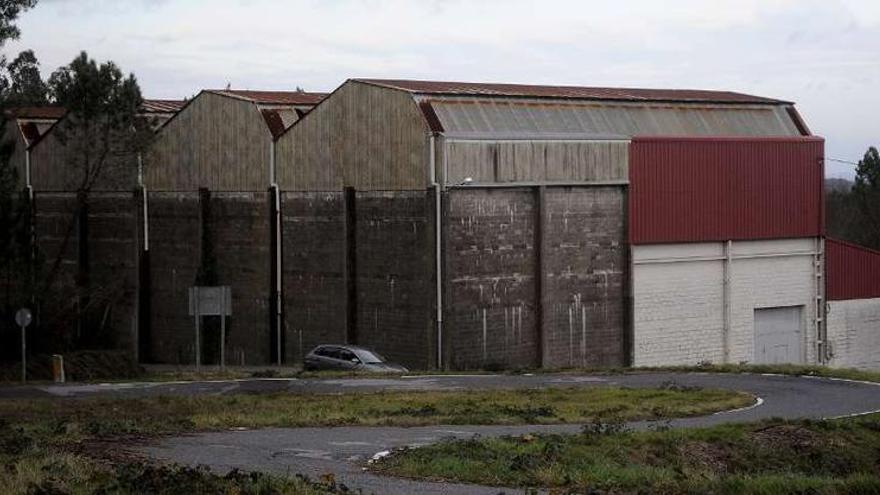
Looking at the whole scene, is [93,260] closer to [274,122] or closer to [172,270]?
[172,270]

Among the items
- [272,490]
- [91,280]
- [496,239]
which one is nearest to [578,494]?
[272,490]

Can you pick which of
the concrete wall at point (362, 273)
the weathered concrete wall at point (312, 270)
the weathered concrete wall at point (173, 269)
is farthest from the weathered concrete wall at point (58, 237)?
the concrete wall at point (362, 273)

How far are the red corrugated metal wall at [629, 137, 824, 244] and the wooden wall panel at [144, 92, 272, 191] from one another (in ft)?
47.3

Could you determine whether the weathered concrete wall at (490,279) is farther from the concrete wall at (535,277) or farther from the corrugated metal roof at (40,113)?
the corrugated metal roof at (40,113)

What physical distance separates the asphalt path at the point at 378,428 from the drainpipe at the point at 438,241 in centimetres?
643

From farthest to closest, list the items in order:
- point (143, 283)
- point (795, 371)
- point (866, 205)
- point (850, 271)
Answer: point (866, 205) < point (850, 271) < point (143, 283) < point (795, 371)

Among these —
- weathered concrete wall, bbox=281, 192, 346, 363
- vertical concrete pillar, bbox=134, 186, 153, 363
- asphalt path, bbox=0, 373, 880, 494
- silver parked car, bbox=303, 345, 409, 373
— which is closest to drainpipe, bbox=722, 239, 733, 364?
asphalt path, bbox=0, 373, 880, 494

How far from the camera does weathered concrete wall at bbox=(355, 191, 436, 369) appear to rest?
159ft

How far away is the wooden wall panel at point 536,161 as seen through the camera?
158 ft

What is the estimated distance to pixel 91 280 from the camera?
60.8 meters

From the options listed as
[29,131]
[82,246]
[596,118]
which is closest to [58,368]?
[82,246]

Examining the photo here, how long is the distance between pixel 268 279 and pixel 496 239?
9818 mm

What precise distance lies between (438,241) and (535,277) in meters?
4.85

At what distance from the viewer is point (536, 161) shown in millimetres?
50344
